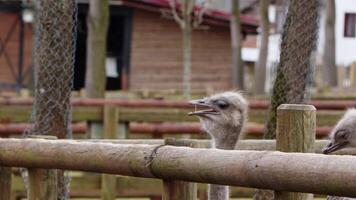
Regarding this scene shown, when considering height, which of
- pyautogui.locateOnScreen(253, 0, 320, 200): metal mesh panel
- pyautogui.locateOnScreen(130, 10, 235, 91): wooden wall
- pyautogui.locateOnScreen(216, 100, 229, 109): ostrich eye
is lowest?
pyautogui.locateOnScreen(130, 10, 235, 91): wooden wall

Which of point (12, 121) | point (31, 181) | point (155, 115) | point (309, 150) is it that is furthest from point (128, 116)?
point (309, 150)

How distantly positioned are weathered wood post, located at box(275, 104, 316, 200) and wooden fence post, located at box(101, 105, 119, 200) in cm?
528

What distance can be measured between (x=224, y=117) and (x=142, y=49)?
1144 inches

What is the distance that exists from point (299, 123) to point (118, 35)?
32.0m

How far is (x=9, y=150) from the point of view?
5969mm

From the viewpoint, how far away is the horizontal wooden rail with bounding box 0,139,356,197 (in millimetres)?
4281

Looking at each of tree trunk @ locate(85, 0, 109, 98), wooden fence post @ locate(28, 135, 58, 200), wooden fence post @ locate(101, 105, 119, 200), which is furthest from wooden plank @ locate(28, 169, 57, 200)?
tree trunk @ locate(85, 0, 109, 98)

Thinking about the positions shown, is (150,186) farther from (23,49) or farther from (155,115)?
(23,49)

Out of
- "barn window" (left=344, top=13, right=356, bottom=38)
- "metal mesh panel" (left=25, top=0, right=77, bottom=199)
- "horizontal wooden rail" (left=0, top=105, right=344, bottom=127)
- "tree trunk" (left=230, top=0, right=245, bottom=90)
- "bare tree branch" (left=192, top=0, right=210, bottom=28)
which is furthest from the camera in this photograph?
"barn window" (left=344, top=13, right=356, bottom=38)

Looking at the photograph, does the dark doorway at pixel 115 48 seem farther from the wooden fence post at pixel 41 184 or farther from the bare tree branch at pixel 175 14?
the wooden fence post at pixel 41 184

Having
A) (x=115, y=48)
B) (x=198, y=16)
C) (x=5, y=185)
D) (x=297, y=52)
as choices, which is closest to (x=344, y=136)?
(x=5, y=185)

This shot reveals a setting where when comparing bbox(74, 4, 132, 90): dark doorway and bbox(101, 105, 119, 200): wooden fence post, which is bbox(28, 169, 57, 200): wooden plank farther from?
bbox(74, 4, 132, 90): dark doorway

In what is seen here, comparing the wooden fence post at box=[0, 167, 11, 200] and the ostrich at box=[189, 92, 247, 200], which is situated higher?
the ostrich at box=[189, 92, 247, 200]

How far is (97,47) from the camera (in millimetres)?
24531
